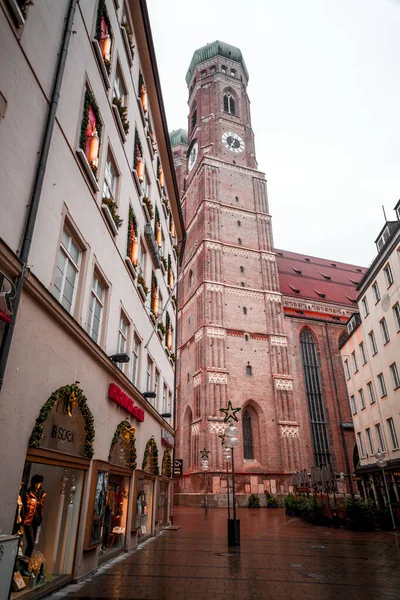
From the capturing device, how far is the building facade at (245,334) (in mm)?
40844

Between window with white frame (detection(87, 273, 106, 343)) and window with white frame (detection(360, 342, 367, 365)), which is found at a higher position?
window with white frame (detection(360, 342, 367, 365))

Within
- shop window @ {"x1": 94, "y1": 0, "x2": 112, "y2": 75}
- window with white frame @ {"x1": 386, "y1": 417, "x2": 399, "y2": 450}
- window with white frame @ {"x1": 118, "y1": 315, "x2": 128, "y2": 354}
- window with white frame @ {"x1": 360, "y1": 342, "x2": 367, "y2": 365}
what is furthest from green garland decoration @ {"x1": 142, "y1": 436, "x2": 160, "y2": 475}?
window with white frame @ {"x1": 360, "y1": 342, "x2": 367, "y2": 365}

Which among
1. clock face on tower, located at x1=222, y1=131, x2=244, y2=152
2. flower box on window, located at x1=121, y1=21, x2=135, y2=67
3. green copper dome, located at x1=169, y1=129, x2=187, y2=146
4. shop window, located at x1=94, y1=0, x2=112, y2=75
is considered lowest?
shop window, located at x1=94, y1=0, x2=112, y2=75

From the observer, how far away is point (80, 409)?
25.6 ft

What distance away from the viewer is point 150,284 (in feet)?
52.7

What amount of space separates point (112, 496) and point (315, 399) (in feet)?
133

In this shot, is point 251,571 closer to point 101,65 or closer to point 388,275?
point 101,65

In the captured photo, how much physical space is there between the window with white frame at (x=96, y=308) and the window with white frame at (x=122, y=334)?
1.50m

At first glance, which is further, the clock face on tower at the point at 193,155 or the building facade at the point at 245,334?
the clock face on tower at the point at 193,155

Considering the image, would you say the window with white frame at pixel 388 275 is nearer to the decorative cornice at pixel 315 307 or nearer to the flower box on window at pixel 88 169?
the flower box on window at pixel 88 169

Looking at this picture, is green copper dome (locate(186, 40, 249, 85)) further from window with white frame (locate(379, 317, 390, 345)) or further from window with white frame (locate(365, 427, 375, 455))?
window with white frame (locate(365, 427, 375, 455))

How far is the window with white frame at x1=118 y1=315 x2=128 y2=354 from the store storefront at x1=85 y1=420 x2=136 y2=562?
2.01 meters

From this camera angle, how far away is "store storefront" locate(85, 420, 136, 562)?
326 inches

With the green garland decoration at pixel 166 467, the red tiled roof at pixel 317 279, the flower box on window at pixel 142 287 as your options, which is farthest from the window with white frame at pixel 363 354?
the red tiled roof at pixel 317 279
